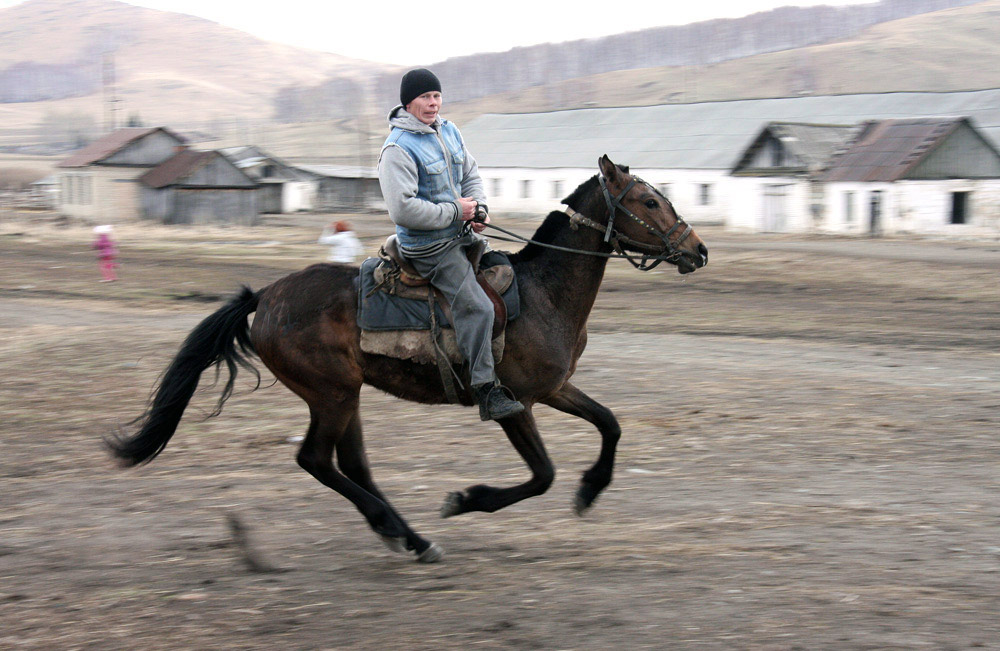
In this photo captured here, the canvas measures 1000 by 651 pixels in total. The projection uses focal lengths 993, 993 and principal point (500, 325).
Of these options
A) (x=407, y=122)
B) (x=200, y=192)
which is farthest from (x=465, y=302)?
(x=200, y=192)

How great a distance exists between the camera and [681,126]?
60969 millimetres

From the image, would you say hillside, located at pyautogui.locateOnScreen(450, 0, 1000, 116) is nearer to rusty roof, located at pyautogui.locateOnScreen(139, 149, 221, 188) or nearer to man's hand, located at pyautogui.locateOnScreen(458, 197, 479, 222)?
rusty roof, located at pyautogui.locateOnScreen(139, 149, 221, 188)

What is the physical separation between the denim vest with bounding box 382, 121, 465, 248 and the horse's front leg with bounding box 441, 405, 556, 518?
1202 millimetres

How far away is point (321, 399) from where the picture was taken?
6129 mm

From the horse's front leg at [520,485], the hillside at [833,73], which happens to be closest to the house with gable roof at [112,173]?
the horse's front leg at [520,485]

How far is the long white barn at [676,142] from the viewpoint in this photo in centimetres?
5181

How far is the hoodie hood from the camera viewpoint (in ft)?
19.1

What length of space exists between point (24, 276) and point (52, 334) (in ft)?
37.4

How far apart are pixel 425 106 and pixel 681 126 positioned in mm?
57421

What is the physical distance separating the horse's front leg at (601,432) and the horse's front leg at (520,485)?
1.45 ft

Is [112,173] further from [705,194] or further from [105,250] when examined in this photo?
[705,194]

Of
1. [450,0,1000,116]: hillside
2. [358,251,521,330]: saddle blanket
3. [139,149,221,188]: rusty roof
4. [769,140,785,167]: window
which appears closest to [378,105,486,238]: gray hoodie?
[358,251,521,330]: saddle blanket

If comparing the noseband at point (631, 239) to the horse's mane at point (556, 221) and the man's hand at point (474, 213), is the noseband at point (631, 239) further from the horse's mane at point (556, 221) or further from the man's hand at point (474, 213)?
the man's hand at point (474, 213)

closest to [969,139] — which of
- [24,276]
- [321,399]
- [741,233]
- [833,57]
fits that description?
[741,233]
